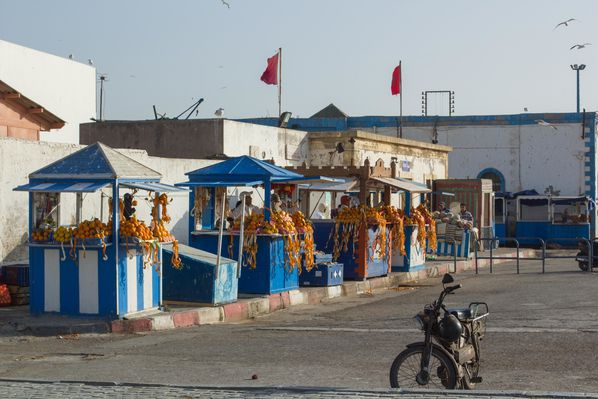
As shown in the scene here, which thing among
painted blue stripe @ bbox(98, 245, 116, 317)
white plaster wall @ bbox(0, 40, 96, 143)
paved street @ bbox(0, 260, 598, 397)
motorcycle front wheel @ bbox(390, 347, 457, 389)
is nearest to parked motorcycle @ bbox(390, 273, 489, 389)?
motorcycle front wheel @ bbox(390, 347, 457, 389)

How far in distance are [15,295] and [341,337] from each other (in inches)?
244

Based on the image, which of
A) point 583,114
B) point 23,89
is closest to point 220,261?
point 23,89

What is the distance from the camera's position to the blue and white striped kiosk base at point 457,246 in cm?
3347

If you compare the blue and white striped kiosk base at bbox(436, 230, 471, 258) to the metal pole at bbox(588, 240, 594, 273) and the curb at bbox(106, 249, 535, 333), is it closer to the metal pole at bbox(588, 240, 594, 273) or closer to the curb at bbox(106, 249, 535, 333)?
the metal pole at bbox(588, 240, 594, 273)

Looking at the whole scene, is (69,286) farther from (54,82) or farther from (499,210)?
(54,82)

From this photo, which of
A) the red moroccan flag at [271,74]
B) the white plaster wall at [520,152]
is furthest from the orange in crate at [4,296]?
the white plaster wall at [520,152]

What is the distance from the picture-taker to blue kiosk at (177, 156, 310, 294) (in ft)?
63.4

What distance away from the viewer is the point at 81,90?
2189 inches

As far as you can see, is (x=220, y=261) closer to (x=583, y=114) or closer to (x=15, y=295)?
(x=15, y=295)

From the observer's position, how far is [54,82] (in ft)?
174

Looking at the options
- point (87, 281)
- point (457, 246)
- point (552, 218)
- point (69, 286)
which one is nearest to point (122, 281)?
point (87, 281)

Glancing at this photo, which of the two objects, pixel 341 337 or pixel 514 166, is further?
pixel 514 166

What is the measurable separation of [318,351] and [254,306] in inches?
206

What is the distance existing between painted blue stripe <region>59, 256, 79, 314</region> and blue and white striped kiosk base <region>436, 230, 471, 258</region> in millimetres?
19353
